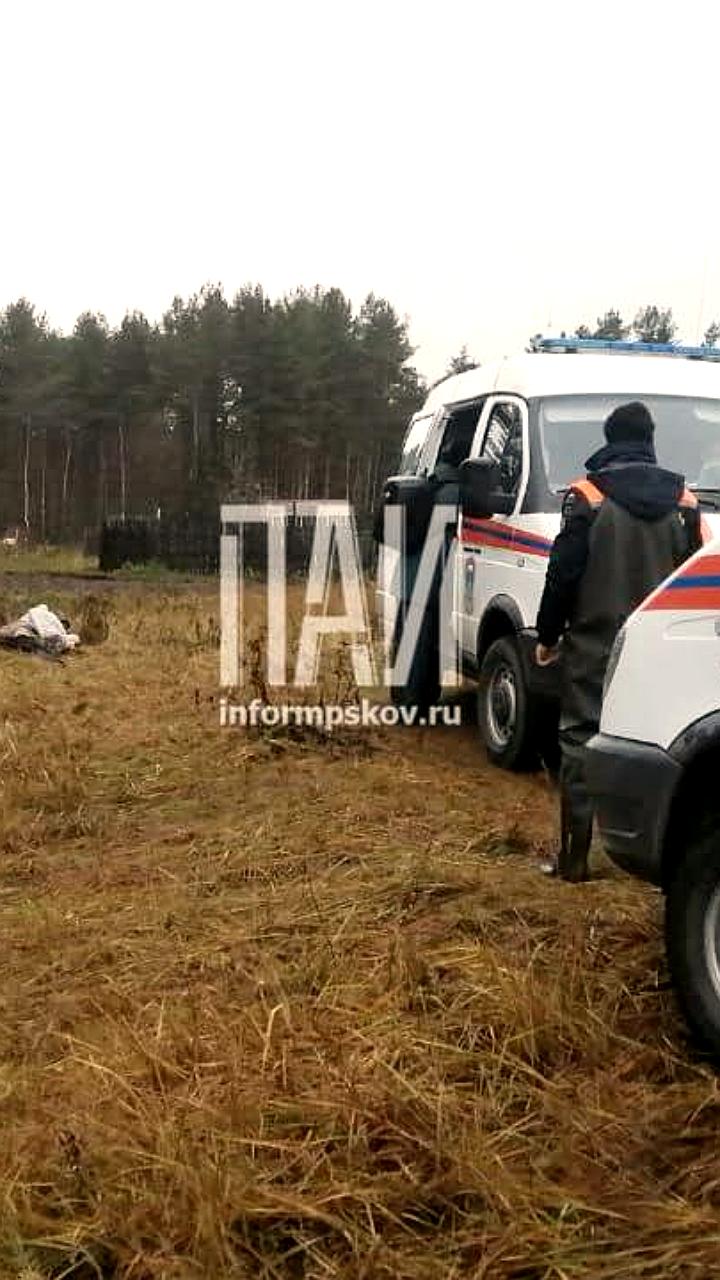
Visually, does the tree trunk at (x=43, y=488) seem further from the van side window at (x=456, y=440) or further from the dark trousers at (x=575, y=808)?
the dark trousers at (x=575, y=808)

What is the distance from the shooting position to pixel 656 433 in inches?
267

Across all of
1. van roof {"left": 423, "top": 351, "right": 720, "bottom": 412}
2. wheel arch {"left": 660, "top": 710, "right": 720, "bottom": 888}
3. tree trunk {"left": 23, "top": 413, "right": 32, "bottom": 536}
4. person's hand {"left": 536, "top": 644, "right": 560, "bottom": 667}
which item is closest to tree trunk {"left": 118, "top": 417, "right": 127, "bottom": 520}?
tree trunk {"left": 23, "top": 413, "right": 32, "bottom": 536}

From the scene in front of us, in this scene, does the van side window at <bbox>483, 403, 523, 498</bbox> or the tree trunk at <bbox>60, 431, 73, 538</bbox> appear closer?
the van side window at <bbox>483, 403, 523, 498</bbox>

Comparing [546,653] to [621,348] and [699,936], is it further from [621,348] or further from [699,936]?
[621,348]

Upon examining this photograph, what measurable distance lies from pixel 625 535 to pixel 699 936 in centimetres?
197

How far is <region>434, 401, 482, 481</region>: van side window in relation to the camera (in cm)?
823

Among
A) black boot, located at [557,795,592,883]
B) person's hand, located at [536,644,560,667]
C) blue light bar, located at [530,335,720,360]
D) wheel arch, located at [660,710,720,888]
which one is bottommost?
black boot, located at [557,795,592,883]

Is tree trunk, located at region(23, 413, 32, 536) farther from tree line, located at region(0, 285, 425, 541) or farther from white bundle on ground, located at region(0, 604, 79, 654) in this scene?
white bundle on ground, located at region(0, 604, 79, 654)

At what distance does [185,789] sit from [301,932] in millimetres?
2663

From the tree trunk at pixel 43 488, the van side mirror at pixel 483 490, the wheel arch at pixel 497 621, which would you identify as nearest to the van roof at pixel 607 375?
the van side mirror at pixel 483 490

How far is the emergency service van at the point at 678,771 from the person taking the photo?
310 centimetres

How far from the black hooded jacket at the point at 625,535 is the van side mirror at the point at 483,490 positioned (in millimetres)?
2047

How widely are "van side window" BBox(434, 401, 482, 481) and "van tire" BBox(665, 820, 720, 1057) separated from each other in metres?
5.32

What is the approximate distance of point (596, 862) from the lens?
200 inches
